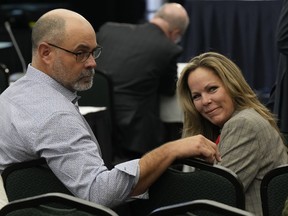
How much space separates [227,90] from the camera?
315 cm

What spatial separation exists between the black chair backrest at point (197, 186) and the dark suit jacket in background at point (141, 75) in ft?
9.98

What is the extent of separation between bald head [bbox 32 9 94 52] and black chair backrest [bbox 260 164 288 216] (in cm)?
83

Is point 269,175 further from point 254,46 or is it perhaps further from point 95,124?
point 254,46

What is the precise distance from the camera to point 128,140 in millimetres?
5684

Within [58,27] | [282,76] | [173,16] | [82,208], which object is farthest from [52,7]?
[82,208]

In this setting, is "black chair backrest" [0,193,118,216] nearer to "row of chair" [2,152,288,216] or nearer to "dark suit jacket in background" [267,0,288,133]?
"row of chair" [2,152,288,216]

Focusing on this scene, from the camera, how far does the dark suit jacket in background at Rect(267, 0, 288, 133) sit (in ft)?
13.0

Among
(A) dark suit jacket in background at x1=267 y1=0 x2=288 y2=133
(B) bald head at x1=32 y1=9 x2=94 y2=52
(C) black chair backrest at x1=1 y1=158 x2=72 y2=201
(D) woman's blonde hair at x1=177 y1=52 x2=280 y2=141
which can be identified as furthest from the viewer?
(A) dark suit jacket in background at x1=267 y1=0 x2=288 y2=133

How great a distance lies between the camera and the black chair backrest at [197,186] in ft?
8.15

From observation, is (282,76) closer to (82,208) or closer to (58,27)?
(58,27)

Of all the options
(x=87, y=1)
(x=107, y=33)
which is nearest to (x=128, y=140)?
(x=107, y=33)

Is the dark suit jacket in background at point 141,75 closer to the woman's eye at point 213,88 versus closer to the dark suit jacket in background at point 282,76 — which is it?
the dark suit jacket in background at point 282,76

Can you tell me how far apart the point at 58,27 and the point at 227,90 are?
0.74 metres

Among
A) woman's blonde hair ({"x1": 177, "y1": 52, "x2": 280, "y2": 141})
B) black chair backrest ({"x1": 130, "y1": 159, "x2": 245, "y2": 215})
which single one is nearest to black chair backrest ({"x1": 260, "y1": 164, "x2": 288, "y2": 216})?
black chair backrest ({"x1": 130, "y1": 159, "x2": 245, "y2": 215})
